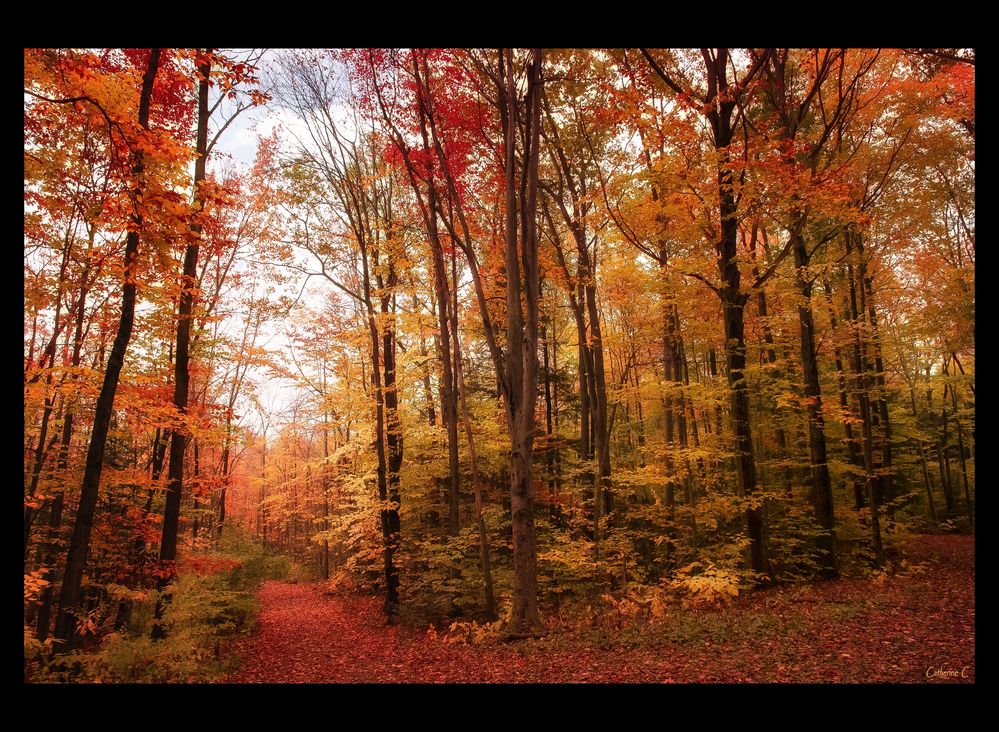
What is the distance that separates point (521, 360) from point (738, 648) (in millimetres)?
5016

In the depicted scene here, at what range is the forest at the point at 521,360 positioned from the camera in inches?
269

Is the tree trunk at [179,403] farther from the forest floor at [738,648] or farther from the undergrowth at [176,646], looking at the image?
the forest floor at [738,648]

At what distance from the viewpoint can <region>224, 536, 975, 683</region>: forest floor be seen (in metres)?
4.89

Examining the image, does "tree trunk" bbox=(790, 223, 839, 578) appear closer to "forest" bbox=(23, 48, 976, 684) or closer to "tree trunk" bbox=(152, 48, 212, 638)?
"forest" bbox=(23, 48, 976, 684)

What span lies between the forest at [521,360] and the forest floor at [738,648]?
0.08 metres

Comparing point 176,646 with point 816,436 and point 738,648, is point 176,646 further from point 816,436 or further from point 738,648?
point 816,436

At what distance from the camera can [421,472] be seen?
1362 cm

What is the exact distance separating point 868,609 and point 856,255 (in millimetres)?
8554

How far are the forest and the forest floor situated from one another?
3.0 inches
